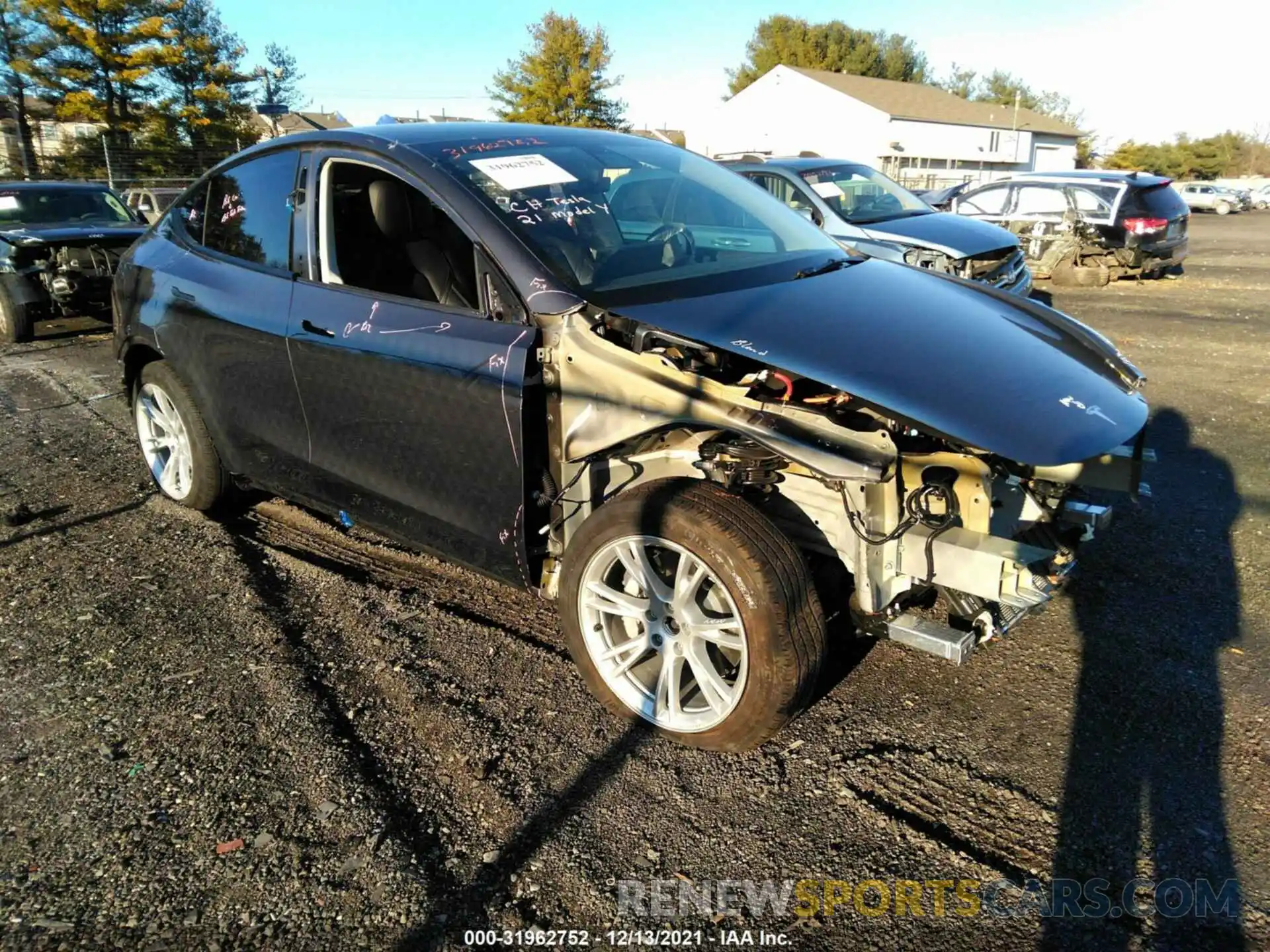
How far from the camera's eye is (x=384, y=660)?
3.44m

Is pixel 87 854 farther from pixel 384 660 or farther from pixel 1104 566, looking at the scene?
pixel 1104 566

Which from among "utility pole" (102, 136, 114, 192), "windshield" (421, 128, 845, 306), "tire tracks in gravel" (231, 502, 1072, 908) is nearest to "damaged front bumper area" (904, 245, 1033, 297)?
"windshield" (421, 128, 845, 306)

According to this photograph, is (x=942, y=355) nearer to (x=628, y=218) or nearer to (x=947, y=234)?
(x=628, y=218)

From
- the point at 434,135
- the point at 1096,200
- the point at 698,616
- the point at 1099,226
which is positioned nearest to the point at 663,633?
the point at 698,616

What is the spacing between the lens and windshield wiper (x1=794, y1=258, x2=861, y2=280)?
3.47 meters

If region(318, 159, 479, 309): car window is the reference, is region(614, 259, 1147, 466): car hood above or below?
below

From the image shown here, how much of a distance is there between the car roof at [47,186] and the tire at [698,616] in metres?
11.1

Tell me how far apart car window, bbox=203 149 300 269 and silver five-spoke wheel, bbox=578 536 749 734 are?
199 centimetres

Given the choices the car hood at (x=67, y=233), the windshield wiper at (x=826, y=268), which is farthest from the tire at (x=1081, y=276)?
the car hood at (x=67, y=233)

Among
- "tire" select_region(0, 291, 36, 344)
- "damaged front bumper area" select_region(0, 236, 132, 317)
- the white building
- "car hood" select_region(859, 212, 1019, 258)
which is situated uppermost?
the white building

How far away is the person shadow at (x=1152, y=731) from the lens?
7.21 ft

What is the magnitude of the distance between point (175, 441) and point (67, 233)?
271 inches

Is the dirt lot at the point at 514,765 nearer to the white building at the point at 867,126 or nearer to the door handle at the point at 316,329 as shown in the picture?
the door handle at the point at 316,329

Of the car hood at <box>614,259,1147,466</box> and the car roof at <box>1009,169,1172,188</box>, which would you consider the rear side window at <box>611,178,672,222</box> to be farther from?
the car roof at <box>1009,169,1172,188</box>
